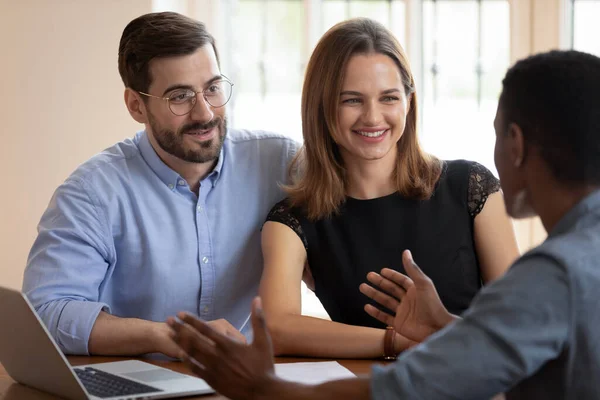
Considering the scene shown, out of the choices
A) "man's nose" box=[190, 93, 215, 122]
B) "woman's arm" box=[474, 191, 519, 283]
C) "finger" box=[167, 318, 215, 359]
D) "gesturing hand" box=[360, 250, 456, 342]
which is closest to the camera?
"finger" box=[167, 318, 215, 359]

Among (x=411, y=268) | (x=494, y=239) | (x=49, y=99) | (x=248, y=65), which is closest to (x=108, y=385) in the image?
(x=411, y=268)

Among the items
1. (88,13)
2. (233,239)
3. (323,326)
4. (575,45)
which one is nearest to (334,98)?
(233,239)

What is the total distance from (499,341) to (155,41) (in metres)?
1.71

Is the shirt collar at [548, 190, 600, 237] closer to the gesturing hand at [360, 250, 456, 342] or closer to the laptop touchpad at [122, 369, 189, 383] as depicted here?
the gesturing hand at [360, 250, 456, 342]

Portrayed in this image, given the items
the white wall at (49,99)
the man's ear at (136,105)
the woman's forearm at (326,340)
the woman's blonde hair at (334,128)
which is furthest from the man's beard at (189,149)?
the white wall at (49,99)

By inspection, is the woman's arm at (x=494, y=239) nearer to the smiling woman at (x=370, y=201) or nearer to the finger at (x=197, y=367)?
the smiling woman at (x=370, y=201)

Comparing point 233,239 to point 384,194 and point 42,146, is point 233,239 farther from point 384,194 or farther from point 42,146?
point 42,146

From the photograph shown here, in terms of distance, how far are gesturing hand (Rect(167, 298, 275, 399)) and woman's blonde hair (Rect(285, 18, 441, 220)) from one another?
1.14 m

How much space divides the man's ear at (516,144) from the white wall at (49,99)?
3.02 m

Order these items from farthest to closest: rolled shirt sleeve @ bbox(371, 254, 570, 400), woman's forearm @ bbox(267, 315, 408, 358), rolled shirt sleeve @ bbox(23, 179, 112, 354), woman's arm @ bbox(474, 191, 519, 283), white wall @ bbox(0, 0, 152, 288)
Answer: white wall @ bbox(0, 0, 152, 288) → woman's arm @ bbox(474, 191, 519, 283) → rolled shirt sleeve @ bbox(23, 179, 112, 354) → woman's forearm @ bbox(267, 315, 408, 358) → rolled shirt sleeve @ bbox(371, 254, 570, 400)

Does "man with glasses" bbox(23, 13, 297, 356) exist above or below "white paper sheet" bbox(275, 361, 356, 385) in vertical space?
above

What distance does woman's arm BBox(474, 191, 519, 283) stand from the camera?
7.49 feet

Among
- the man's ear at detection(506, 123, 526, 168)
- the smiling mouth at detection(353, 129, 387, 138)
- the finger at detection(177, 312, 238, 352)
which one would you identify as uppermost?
the man's ear at detection(506, 123, 526, 168)

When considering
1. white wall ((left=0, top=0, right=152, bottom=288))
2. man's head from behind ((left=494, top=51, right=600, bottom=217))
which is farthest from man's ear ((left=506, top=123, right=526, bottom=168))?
white wall ((left=0, top=0, right=152, bottom=288))
